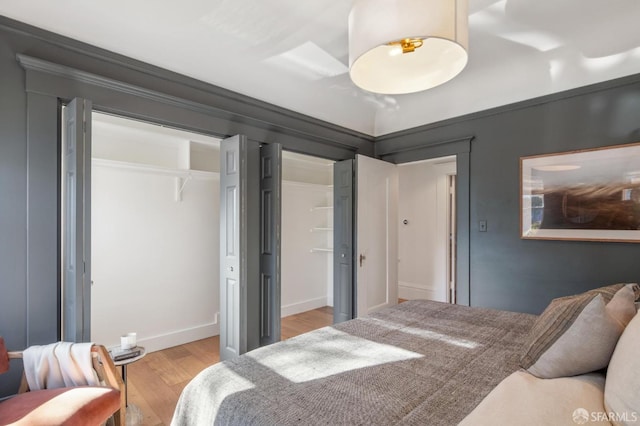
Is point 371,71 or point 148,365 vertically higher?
point 371,71

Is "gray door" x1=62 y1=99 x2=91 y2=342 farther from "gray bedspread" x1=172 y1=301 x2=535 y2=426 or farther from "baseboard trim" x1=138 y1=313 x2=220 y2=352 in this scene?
"baseboard trim" x1=138 y1=313 x2=220 y2=352

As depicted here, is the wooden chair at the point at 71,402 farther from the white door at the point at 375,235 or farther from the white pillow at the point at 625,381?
the white door at the point at 375,235

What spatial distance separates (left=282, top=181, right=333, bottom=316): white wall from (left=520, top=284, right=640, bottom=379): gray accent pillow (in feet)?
11.8

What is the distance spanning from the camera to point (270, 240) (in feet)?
9.86

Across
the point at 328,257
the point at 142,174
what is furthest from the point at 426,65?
the point at 328,257

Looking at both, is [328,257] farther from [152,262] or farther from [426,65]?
[426,65]

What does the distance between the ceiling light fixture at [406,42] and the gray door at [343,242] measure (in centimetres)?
198

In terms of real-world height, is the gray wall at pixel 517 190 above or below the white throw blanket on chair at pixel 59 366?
above

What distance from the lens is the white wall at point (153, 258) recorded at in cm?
311

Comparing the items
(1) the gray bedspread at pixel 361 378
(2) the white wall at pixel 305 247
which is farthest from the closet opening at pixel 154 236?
(1) the gray bedspread at pixel 361 378

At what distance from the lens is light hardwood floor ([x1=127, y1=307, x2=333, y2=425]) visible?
A: 2332 mm

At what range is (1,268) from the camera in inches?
71.1

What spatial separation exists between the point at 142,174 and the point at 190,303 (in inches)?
60.3

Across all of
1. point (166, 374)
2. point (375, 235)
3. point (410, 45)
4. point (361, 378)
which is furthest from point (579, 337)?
point (166, 374)
